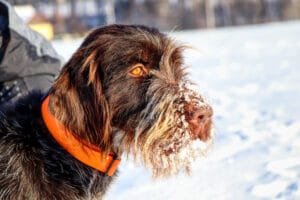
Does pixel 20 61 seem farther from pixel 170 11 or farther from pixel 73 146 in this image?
pixel 170 11

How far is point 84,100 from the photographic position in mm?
2441

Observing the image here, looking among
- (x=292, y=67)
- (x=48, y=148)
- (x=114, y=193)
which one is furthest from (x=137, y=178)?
(x=292, y=67)

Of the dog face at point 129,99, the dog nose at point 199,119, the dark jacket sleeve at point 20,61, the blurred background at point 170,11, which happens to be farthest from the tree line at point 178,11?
the dog nose at point 199,119

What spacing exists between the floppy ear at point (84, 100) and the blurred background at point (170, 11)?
36226 mm

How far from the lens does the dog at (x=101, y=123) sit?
7.78 ft

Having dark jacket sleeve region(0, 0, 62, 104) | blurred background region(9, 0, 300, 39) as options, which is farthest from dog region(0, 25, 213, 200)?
blurred background region(9, 0, 300, 39)

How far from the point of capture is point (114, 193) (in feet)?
12.7

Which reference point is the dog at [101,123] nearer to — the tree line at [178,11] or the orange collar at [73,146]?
the orange collar at [73,146]

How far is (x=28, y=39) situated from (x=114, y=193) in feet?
4.74

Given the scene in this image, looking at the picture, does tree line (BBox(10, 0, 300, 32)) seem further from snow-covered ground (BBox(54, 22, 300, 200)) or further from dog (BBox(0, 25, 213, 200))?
dog (BBox(0, 25, 213, 200))

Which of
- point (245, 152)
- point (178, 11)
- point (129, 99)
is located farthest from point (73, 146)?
point (178, 11)

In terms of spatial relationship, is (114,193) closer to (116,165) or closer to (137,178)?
(137,178)

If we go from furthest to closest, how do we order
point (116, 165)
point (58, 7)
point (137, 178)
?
point (58, 7)
point (137, 178)
point (116, 165)

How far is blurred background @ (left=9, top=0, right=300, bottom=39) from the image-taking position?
3949 centimetres
